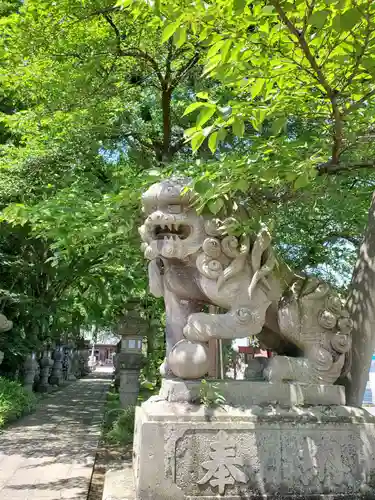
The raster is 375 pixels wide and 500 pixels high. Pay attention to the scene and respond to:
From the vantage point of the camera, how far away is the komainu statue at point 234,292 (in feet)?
13.7

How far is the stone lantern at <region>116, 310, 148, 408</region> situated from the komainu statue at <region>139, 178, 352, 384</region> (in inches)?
228

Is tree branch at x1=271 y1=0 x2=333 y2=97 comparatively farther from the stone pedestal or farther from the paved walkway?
the paved walkway

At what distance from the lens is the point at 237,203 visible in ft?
14.9

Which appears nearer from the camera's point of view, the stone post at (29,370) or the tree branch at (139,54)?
the tree branch at (139,54)

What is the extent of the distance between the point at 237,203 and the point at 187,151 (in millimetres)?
5066

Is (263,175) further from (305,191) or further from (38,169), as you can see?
(38,169)

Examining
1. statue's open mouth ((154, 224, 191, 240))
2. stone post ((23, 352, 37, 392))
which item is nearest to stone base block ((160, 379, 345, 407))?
statue's open mouth ((154, 224, 191, 240))

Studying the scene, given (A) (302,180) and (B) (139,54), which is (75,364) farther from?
(A) (302,180)

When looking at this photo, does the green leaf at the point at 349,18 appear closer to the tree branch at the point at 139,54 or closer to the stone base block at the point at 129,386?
the tree branch at the point at 139,54

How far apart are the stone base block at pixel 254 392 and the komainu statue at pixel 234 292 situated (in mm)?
88

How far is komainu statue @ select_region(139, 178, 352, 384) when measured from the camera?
13.7 ft

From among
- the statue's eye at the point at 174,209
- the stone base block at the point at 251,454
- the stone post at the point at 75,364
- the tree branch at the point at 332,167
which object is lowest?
the stone base block at the point at 251,454

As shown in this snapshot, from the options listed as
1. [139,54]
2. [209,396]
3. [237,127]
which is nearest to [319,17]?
[237,127]

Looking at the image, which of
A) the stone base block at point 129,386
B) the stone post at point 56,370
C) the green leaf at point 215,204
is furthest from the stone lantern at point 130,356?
the stone post at point 56,370
